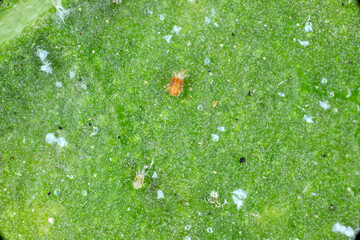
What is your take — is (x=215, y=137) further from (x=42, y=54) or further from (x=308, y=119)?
(x=42, y=54)

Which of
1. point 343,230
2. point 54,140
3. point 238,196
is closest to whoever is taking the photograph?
point 343,230

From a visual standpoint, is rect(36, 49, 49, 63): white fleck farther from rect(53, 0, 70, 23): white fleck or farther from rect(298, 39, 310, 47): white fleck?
rect(298, 39, 310, 47): white fleck

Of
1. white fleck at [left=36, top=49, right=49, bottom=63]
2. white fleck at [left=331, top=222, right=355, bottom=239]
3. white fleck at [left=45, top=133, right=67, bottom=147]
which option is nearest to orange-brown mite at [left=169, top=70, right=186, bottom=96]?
white fleck at [left=45, top=133, right=67, bottom=147]

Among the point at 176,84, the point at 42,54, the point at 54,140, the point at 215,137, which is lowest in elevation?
the point at 215,137

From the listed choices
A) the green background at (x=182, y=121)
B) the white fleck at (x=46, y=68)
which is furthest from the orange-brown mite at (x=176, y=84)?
the white fleck at (x=46, y=68)

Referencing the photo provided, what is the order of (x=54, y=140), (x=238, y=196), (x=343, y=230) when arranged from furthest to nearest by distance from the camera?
(x=54, y=140), (x=238, y=196), (x=343, y=230)

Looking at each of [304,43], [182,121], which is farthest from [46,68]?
[304,43]

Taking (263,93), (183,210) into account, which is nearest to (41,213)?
(183,210)
